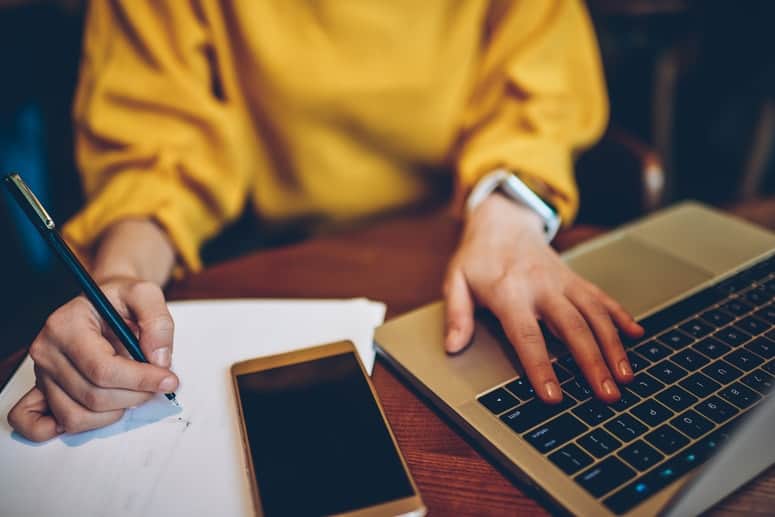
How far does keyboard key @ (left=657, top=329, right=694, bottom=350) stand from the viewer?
0.41 metres

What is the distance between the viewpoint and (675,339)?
1.37ft

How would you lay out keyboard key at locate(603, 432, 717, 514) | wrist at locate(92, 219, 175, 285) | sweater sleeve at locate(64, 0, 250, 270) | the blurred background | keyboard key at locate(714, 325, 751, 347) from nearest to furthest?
keyboard key at locate(603, 432, 717, 514) → keyboard key at locate(714, 325, 751, 347) → wrist at locate(92, 219, 175, 285) → sweater sleeve at locate(64, 0, 250, 270) → the blurred background

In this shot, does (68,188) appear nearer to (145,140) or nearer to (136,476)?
(145,140)

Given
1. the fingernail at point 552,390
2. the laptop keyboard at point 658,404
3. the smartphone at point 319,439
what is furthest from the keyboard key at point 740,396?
the smartphone at point 319,439

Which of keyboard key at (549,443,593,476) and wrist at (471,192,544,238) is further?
wrist at (471,192,544,238)

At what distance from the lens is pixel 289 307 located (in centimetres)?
51

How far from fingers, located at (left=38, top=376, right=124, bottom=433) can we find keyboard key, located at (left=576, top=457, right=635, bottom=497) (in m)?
0.31

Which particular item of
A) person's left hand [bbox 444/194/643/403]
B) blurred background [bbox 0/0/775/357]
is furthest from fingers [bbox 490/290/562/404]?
blurred background [bbox 0/0/775/357]

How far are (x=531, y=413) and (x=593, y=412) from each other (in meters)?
0.04

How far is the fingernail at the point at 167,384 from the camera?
14.8 inches

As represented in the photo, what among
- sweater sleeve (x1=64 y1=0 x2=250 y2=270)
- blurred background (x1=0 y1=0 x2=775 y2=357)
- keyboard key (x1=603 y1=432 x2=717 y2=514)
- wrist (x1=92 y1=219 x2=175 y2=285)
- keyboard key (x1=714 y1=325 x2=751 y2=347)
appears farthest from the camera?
blurred background (x1=0 y1=0 x2=775 y2=357)

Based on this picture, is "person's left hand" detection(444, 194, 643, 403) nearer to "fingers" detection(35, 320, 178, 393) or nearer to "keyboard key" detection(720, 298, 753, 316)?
"keyboard key" detection(720, 298, 753, 316)

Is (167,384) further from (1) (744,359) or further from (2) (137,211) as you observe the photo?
(1) (744,359)

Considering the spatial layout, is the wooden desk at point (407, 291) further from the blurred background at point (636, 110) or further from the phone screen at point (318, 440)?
the blurred background at point (636, 110)
